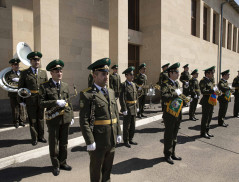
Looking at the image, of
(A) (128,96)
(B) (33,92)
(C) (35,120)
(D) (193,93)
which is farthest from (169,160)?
(D) (193,93)

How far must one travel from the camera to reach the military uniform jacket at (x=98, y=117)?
2617mm

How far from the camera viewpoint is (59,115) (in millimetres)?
3660

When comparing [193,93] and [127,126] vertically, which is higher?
[193,93]

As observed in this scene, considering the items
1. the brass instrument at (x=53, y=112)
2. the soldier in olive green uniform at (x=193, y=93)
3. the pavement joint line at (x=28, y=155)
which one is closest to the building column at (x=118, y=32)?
the soldier in olive green uniform at (x=193, y=93)

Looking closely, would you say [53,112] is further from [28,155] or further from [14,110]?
[14,110]

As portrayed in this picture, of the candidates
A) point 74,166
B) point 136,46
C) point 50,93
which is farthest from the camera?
point 136,46

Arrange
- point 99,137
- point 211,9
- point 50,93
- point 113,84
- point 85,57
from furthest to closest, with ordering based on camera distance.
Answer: point 211,9 < point 85,57 < point 113,84 < point 50,93 < point 99,137

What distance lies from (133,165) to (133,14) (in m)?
11.8

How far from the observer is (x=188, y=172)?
3.78m

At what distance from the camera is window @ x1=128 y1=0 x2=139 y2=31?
525 inches

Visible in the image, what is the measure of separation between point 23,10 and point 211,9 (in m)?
17.1

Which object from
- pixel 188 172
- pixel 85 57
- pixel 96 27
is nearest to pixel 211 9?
pixel 96 27

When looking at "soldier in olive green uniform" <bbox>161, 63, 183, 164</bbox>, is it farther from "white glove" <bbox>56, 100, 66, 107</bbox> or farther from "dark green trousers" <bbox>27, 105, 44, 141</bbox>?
"dark green trousers" <bbox>27, 105, 44, 141</bbox>

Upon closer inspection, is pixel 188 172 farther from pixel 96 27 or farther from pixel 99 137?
pixel 96 27
